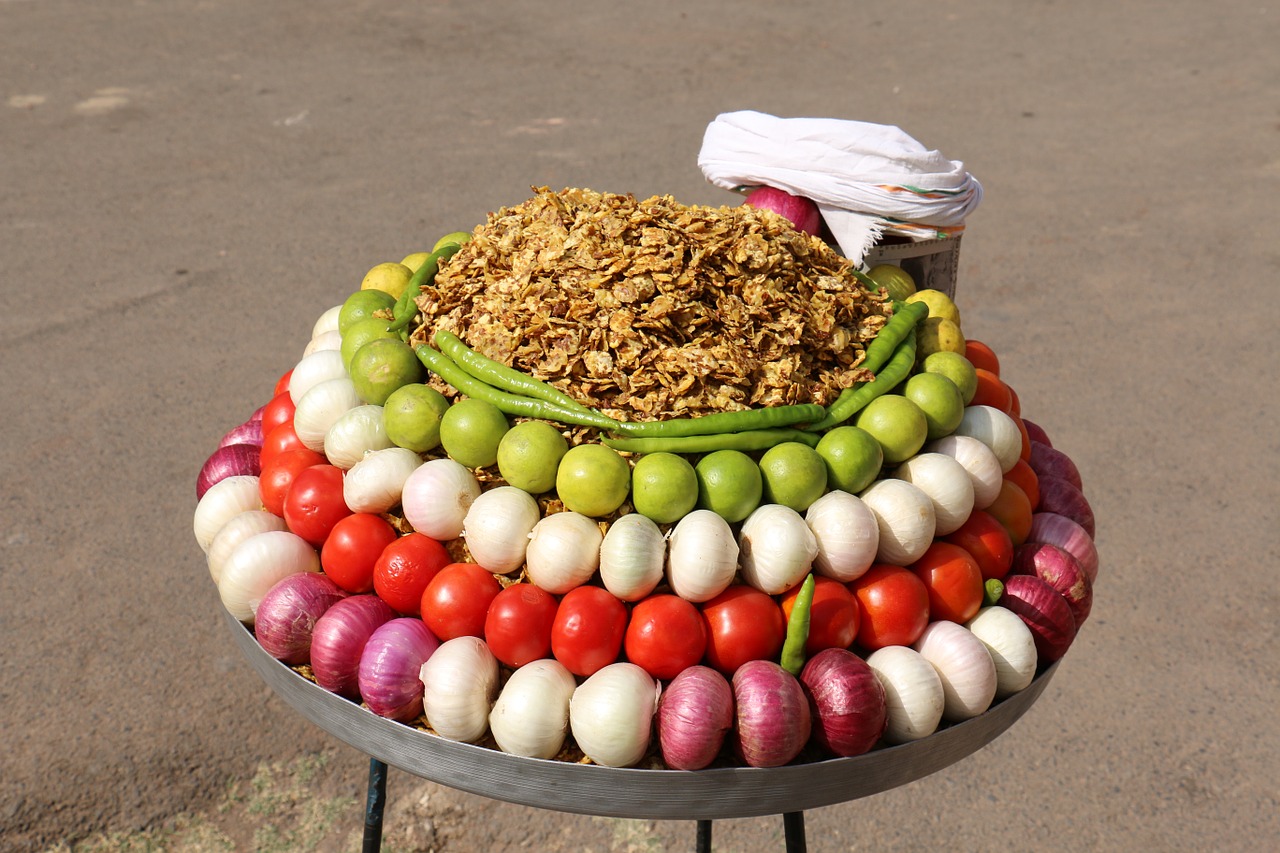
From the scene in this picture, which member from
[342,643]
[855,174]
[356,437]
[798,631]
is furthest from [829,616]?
[855,174]

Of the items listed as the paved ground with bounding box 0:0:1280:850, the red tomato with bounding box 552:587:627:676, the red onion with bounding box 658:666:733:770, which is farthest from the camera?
the paved ground with bounding box 0:0:1280:850

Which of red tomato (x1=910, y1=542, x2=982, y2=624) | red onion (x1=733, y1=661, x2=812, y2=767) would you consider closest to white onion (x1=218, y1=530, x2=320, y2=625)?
red onion (x1=733, y1=661, x2=812, y2=767)

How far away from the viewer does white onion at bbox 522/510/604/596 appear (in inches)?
69.7

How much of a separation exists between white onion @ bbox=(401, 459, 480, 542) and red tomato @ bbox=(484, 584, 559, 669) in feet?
0.56

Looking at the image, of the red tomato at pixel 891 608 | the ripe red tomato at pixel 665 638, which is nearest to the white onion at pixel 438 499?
the ripe red tomato at pixel 665 638

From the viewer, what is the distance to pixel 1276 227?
6266mm

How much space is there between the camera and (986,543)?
1957 mm

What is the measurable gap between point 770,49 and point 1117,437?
5197mm

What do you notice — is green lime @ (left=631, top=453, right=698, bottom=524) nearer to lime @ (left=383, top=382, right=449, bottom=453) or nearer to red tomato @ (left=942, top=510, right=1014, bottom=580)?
lime @ (left=383, top=382, right=449, bottom=453)

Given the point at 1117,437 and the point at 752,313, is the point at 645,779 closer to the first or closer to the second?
the point at 752,313

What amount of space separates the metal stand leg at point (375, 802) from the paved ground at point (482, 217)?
86cm

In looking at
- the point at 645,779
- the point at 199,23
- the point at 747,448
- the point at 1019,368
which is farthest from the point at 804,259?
the point at 199,23

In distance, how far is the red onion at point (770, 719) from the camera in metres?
1.62

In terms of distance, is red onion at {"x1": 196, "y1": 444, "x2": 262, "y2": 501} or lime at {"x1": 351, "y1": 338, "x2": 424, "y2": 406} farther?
red onion at {"x1": 196, "y1": 444, "x2": 262, "y2": 501}
